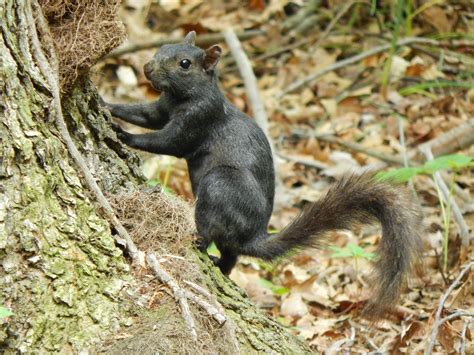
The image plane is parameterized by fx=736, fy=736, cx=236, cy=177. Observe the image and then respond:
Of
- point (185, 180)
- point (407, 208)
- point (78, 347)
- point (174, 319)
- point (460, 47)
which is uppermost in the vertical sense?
point (78, 347)

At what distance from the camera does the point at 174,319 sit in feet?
9.18

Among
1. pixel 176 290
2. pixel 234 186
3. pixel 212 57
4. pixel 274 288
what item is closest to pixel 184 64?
pixel 212 57

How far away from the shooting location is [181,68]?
4473 millimetres

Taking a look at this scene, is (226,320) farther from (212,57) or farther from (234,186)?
(212,57)

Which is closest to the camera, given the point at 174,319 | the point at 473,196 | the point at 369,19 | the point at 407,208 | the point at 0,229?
the point at 0,229

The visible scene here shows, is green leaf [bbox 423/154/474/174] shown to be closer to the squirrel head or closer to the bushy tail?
the bushy tail

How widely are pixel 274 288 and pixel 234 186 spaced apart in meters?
1.02

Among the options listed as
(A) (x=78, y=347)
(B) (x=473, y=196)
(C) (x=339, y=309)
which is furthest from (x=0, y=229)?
(B) (x=473, y=196)

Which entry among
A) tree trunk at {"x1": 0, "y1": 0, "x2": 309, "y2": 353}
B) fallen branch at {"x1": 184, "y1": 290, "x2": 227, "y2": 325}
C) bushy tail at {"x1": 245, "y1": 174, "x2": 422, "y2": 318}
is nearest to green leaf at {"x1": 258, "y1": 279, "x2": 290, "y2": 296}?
bushy tail at {"x1": 245, "y1": 174, "x2": 422, "y2": 318}

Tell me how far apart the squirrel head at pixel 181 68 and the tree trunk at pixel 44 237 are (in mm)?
1653

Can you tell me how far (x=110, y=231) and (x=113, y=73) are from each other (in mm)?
5533

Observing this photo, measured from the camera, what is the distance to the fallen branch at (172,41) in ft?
25.4

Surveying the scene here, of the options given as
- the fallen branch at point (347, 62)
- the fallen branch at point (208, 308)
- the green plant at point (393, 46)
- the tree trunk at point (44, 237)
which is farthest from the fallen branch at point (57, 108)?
the fallen branch at point (347, 62)

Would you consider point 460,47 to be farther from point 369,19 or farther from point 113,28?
point 113,28
